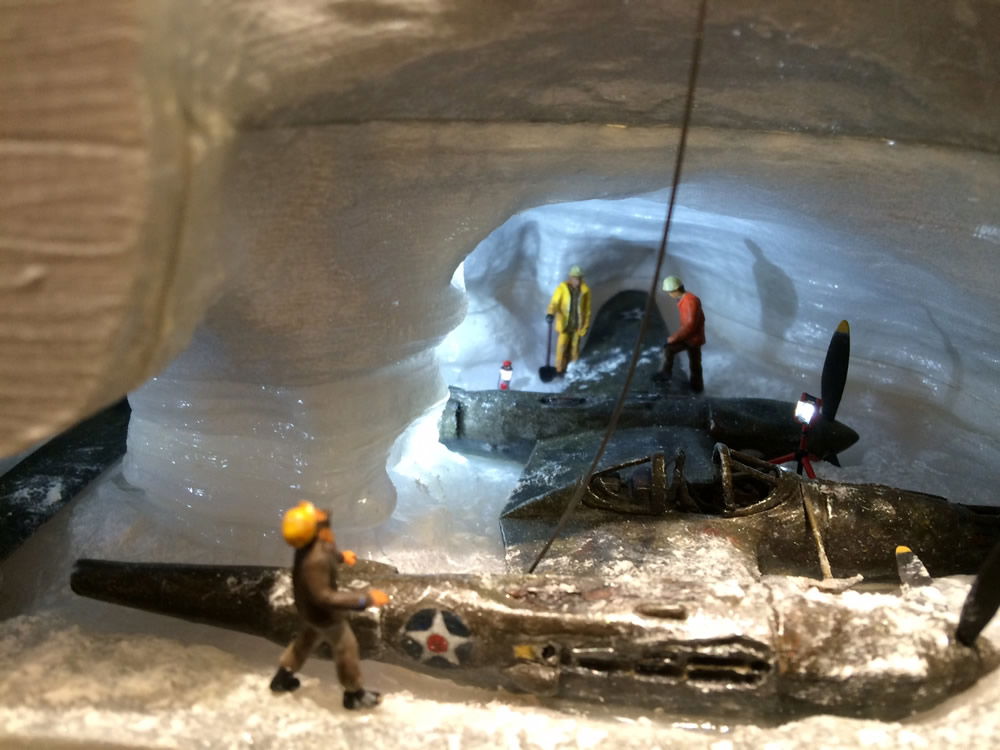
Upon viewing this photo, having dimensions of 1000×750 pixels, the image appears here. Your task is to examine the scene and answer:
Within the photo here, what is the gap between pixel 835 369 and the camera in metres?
4.02

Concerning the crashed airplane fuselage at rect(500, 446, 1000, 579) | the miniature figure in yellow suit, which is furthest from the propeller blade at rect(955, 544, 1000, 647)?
the miniature figure in yellow suit

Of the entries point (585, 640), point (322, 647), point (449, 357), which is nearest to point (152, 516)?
point (322, 647)

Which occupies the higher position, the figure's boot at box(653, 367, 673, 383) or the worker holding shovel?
the worker holding shovel

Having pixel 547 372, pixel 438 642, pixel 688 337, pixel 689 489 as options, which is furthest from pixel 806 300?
pixel 438 642

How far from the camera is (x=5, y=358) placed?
1975 millimetres

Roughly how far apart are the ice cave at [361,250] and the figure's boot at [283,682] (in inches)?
1.1

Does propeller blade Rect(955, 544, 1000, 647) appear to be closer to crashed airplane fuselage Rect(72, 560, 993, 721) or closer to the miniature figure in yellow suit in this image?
crashed airplane fuselage Rect(72, 560, 993, 721)

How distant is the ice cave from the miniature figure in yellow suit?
1.14 m

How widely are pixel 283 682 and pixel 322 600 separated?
437 millimetres

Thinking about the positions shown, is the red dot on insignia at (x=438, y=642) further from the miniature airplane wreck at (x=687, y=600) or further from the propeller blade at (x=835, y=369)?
the propeller blade at (x=835, y=369)

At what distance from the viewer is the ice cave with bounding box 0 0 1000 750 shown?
1856 mm

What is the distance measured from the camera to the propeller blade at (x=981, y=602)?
7.37 ft

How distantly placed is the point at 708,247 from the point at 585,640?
3692 mm

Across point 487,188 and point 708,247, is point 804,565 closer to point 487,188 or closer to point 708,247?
point 487,188
